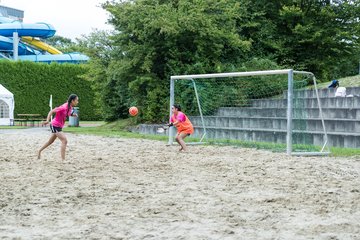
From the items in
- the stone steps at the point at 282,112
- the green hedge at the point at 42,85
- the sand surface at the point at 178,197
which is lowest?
the sand surface at the point at 178,197

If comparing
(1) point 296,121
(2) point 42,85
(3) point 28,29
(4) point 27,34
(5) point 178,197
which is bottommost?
(5) point 178,197

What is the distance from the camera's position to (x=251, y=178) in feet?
28.6

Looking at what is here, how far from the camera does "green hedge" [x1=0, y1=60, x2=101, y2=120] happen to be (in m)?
32.2

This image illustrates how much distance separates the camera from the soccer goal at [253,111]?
45.4ft

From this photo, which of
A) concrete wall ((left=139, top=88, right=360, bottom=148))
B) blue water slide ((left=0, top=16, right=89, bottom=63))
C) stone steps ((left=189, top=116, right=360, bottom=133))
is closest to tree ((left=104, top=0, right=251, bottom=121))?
concrete wall ((left=139, top=88, right=360, bottom=148))

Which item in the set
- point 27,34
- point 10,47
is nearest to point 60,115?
point 27,34

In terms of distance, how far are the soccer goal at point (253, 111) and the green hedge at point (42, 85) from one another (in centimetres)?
1352

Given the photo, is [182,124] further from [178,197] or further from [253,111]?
[178,197]

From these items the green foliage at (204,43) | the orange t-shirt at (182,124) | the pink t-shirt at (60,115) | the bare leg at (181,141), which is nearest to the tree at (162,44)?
the green foliage at (204,43)

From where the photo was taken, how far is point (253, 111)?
1819cm

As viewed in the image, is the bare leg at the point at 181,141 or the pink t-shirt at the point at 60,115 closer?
the pink t-shirt at the point at 60,115

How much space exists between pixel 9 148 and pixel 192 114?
7311 millimetres

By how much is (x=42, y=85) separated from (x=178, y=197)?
27871 millimetres

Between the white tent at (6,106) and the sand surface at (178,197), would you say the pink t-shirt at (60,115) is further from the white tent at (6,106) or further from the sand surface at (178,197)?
the white tent at (6,106)
